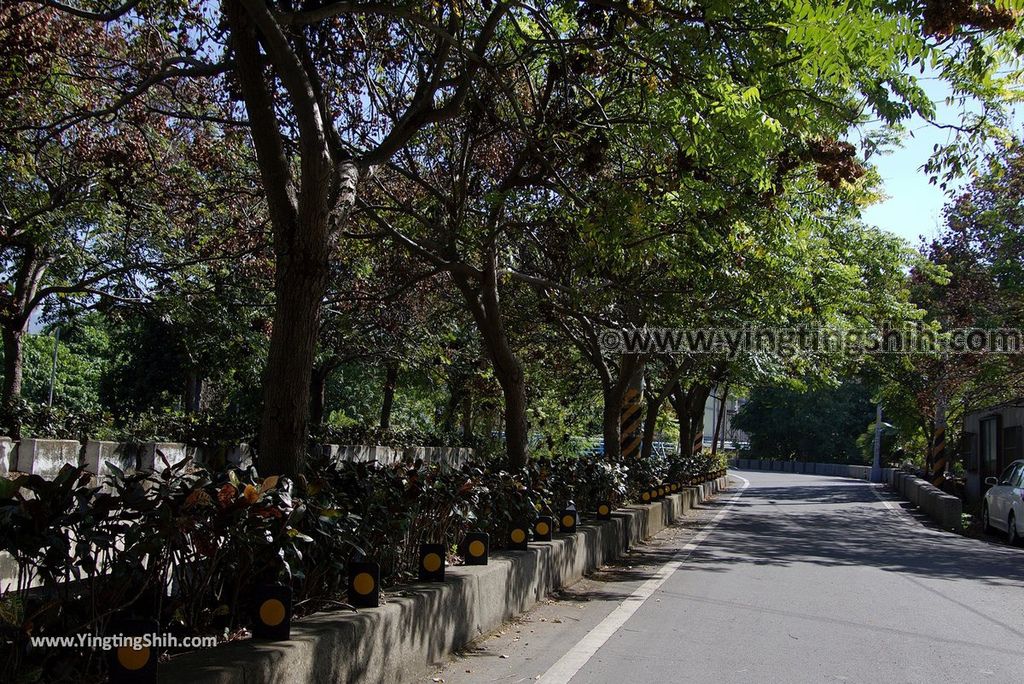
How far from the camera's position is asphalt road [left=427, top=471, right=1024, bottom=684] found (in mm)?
6621

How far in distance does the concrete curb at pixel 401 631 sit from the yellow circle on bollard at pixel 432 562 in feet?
0.59

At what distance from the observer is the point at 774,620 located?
859cm

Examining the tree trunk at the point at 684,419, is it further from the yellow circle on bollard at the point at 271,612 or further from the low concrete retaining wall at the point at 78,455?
the yellow circle on bollard at the point at 271,612

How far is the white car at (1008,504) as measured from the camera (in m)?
17.2

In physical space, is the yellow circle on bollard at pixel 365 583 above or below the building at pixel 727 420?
below

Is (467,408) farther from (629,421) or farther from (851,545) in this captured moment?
(851,545)

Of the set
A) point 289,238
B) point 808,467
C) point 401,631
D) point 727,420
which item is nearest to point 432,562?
point 401,631

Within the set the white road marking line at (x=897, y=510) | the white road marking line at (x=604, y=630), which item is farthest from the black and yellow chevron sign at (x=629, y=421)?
the white road marking line at (x=604, y=630)

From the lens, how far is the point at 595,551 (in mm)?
11648

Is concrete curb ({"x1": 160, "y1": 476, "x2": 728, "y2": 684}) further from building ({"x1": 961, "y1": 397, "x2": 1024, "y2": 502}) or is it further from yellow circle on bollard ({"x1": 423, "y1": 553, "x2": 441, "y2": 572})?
building ({"x1": 961, "y1": 397, "x2": 1024, "y2": 502})

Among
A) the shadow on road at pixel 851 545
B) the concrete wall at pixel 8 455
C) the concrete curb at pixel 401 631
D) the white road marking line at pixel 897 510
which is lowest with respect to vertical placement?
the shadow on road at pixel 851 545

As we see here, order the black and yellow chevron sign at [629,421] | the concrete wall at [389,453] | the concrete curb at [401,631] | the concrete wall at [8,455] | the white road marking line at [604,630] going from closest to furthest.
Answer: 1. the concrete curb at [401,631]
2. the white road marking line at [604,630]
3. the concrete wall at [8,455]
4. the concrete wall at [389,453]
5. the black and yellow chevron sign at [629,421]

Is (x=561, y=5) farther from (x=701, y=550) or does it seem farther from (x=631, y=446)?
(x=631, y=446)

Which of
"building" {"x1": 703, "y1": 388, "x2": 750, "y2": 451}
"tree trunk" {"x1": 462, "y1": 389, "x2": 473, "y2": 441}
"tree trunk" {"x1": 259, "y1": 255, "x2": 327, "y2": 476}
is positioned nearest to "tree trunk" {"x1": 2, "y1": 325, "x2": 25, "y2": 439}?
"tree trunk" {"x1": 462, "y1": 389, "x2": 473, "y2": 441}
